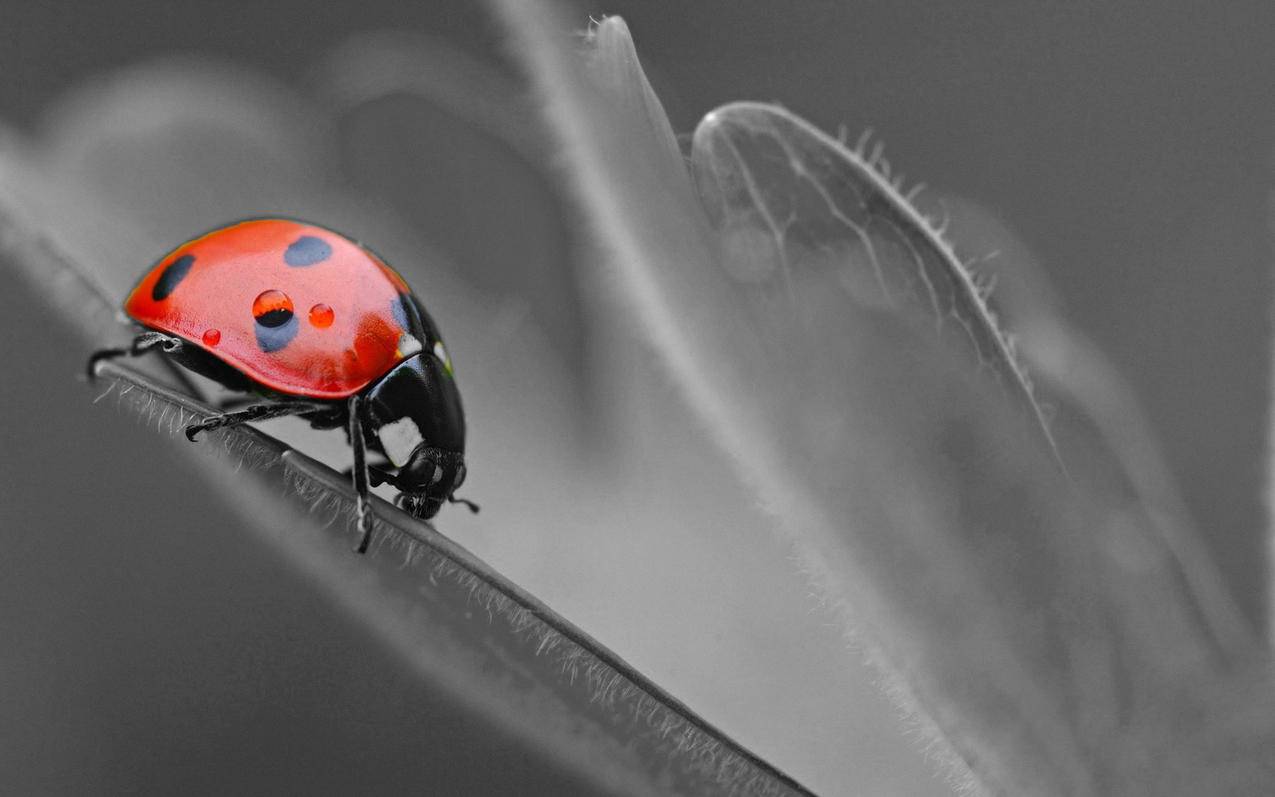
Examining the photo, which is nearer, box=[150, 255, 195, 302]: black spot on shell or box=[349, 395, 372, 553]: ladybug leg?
box=[349, 395, 372, 553]: ladybug leg

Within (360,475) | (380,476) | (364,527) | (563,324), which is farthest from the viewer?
(563,324)

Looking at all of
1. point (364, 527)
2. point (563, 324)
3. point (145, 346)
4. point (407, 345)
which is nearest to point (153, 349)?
point (145, 346)

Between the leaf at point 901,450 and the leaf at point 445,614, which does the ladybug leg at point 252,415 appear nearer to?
the leaf at point 445,614

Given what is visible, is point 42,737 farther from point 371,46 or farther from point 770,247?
point 770,247

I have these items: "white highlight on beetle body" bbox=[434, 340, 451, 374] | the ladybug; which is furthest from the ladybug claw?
"white highlight on beetle body" bbox=[434, 340, 451, 374]

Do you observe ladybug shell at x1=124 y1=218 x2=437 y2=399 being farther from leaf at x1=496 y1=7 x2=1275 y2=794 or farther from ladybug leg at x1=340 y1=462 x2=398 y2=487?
leaf at x1=496 y1=7 x2=1275 y2=794

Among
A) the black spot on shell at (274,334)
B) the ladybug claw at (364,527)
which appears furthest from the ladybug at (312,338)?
the ladybug claw at (364,527)

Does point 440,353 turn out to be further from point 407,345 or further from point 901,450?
point 901,450
